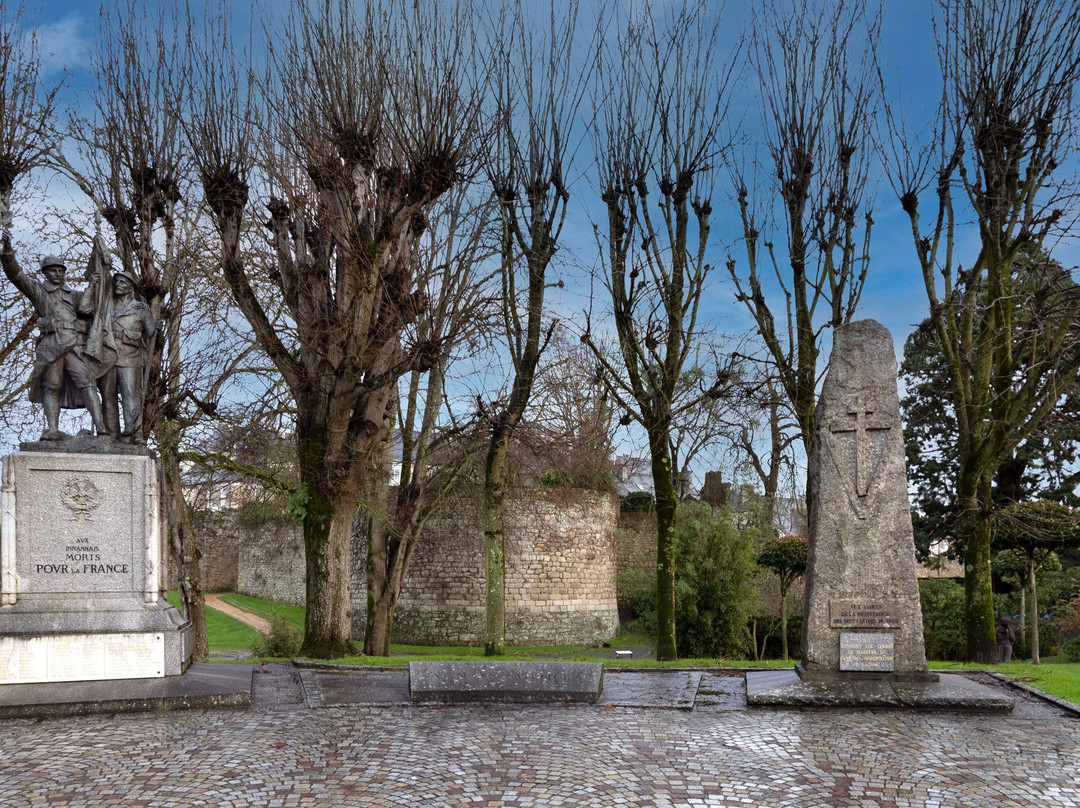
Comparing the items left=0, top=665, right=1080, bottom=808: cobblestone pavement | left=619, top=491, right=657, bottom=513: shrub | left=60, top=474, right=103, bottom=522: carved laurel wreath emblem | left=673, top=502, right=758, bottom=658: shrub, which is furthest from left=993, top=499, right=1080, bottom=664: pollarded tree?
left=619, top=491, right=657, bottom=513: shrub

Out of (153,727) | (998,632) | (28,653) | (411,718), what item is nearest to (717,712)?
(411,718)

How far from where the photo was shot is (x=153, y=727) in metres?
6.96

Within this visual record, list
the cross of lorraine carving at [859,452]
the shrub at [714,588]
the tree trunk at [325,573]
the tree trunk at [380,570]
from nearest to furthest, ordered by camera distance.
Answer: the cross of lorraine carving at [859,452], the tree trunk at [325,573], the tree trunk at [380,570], the shrub at [714,588]

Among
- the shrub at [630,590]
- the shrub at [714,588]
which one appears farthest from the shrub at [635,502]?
the shrub at [714,588]

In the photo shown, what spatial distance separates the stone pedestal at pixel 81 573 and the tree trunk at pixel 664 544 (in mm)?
7650

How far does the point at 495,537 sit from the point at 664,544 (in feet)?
9.60

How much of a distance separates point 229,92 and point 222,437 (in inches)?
259

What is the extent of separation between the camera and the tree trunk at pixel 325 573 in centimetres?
1277

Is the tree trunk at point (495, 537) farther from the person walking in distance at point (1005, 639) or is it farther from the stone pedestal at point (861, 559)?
the person walking in distance at point (1005, 639)

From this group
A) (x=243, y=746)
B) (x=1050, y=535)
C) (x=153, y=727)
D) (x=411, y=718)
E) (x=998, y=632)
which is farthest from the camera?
(x=998, y=632)

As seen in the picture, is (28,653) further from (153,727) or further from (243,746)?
(243,746)

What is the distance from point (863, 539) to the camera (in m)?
8.06

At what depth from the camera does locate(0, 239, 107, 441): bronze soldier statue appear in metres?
8.44

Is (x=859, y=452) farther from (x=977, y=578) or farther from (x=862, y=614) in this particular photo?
(x=977, y=578)
